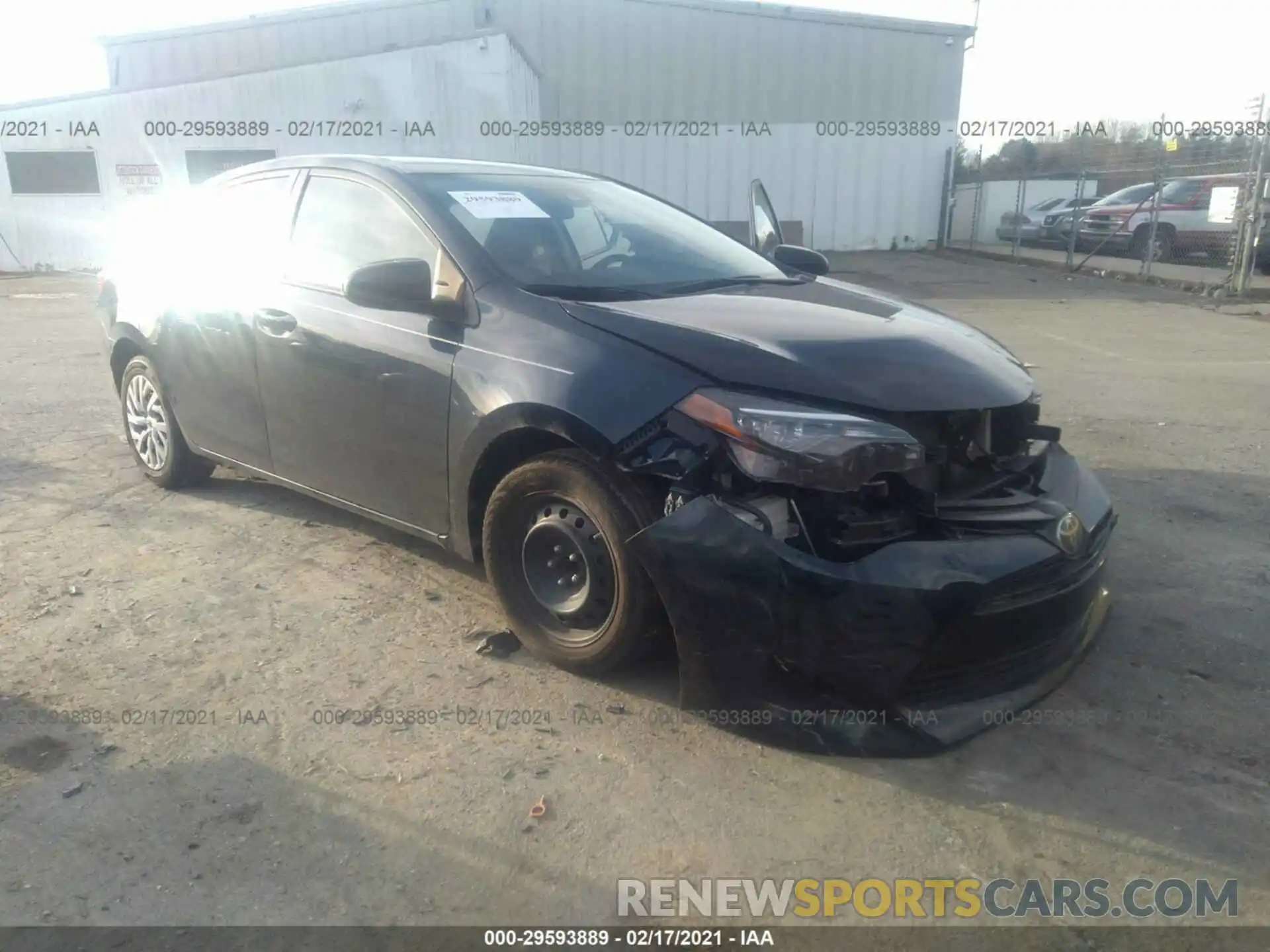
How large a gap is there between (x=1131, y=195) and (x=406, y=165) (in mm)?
20916

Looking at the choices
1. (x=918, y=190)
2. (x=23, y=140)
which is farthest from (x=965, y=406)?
(x=918, y=190)

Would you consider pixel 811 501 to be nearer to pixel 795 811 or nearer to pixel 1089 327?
pixel 795 811

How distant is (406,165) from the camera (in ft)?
12.7

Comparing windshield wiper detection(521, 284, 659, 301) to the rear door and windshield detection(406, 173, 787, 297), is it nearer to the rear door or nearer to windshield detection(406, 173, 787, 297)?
windshield detection(406, 173, 787, 297)

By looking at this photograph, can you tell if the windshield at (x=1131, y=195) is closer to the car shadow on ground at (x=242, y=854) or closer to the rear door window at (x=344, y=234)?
the rear door window at (x=344, y=234)

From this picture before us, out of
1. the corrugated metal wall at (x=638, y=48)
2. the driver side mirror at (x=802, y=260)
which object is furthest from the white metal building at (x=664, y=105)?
the driver side mirror at (x=802, y=260)

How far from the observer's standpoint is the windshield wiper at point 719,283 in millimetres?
3562

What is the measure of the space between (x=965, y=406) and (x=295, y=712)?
2.23 meters

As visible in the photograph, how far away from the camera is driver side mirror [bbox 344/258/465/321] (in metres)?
3.27

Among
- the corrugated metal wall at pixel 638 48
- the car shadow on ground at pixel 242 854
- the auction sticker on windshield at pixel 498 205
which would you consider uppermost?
the corrugated metal wall at pixel 638 48

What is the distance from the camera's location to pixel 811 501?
2.64m

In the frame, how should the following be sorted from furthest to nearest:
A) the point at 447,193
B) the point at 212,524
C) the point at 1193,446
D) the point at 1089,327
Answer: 1. the point at 1089,327
2. the point at 1193,446
3. the point at 212,524
4. the point at 447,193

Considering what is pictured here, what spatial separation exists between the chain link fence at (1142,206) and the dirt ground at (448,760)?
11.7 meters

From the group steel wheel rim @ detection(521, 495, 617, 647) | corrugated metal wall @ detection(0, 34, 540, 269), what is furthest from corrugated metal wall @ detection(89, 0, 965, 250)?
steel wheel rim @ detection(521, 495, 617, 647)
